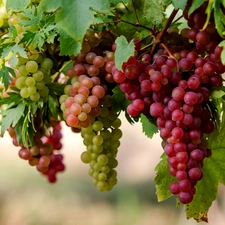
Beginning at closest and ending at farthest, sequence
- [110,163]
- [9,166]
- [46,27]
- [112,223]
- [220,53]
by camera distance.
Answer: [220,53], [46,27], [110,163], [112,223], [9,166]

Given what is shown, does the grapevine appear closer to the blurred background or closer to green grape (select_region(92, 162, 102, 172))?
green grape (select_region(92, 162, 102, 172))

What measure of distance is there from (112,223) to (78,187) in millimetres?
304


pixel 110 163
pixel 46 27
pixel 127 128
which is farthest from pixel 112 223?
pixel 46 27

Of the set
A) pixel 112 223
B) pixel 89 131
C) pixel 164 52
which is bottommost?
pixel 112 223

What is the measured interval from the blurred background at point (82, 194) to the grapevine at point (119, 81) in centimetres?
189

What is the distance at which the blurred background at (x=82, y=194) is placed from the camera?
8.86 feet

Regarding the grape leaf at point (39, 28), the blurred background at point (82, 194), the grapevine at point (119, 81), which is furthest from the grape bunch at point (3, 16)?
the blurred background at point (82, 194)

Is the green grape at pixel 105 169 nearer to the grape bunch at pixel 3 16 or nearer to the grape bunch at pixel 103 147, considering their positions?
the grape bunch at pixel 103 147

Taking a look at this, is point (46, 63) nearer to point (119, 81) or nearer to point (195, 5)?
point (119, 81)

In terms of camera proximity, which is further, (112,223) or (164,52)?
(112,223)

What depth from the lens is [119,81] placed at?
2.03ft

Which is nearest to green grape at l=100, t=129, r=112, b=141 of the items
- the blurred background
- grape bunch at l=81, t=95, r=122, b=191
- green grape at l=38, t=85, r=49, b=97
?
grape bunch at l=81, t=95, r=122, b=191

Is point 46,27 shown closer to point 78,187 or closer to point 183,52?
point 183,52

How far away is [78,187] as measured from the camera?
283 cm
